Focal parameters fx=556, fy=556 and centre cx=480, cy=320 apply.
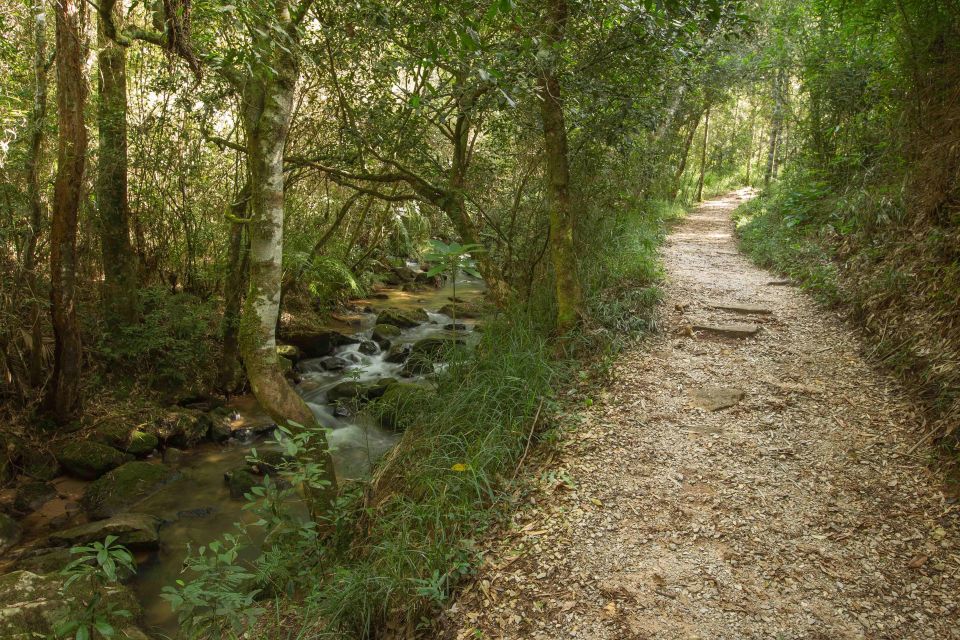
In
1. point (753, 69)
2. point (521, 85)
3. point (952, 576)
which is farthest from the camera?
point (753, 69)

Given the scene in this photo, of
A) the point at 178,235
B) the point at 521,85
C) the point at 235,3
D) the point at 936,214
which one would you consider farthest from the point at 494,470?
the point at 178,235

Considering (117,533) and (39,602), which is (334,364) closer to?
(117,533)

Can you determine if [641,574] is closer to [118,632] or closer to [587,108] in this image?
[118,632]

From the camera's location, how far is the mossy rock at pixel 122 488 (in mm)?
5855

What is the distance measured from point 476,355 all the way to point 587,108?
2.88m

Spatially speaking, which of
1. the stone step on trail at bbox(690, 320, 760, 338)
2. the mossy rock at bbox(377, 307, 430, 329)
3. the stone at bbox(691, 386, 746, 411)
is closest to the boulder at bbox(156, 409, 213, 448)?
the mossy rock at bbox(377, 307, 430, 329)

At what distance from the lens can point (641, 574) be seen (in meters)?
3.25

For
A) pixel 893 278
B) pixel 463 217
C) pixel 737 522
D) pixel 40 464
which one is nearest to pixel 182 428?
pixel 40 464

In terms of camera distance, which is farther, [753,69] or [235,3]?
[753,69]

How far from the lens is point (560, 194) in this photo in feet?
19.7

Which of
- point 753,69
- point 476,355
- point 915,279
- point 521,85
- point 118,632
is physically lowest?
point 118,632

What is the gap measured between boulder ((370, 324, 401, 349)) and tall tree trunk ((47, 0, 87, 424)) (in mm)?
5204

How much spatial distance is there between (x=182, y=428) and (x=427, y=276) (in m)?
3.76

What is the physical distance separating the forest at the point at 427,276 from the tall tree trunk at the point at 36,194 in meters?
0.04
